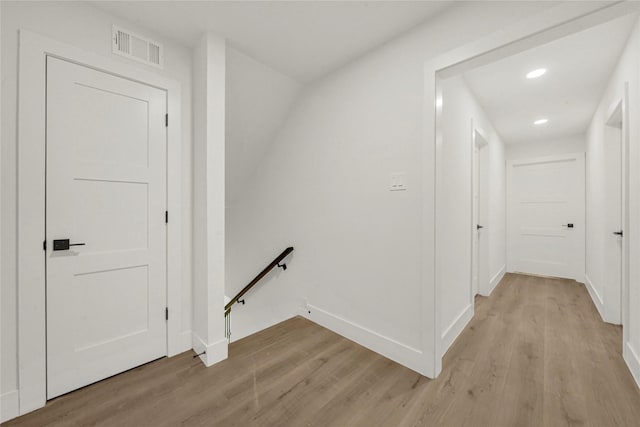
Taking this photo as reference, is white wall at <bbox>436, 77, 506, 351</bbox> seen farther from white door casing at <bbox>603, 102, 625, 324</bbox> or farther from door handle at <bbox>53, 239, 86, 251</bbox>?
door handle at <bbox>53, 239, 86, 251</bbox>

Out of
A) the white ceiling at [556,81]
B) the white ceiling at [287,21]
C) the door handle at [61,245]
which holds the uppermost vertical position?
the white ceiling at [287,21]

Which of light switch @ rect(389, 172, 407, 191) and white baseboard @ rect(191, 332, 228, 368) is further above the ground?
light switch @ rect(389, 172, 407, 191)

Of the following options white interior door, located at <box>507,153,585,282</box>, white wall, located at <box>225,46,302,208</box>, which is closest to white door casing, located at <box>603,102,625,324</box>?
white interior door, located at <box>507,153,585,282</box>

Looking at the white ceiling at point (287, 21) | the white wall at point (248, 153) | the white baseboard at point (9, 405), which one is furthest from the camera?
the white wall at point (248, 153)

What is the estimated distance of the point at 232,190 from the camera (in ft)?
13.1

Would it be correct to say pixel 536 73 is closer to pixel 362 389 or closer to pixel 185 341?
pixel 362 389

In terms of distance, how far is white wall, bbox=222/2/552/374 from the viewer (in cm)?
190

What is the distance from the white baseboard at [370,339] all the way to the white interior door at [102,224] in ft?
4.61

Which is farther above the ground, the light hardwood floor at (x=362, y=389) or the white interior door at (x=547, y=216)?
the white interior door at (x=547, y=216)

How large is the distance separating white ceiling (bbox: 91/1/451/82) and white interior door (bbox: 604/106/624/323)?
8.65 ft

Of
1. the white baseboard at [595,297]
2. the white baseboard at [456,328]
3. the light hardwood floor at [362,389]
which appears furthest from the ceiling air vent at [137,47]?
the white baseboard at [595,297]

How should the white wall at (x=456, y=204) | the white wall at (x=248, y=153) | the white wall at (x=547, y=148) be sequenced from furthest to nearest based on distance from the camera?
the white wall at (x=547, y=148), the white wall at (x=248, y=153), the white wall at (x=456, y=204)

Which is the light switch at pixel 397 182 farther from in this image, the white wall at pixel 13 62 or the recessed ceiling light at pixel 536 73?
the white wall at pixel 13 62

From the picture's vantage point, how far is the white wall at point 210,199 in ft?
6.54
